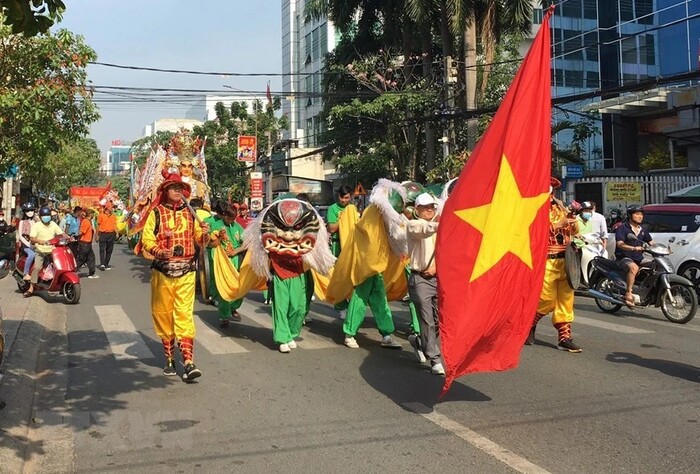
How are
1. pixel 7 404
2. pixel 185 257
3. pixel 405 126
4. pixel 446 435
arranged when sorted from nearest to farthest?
pixel 446 435, pixel 7 404, pixel 185 257, pixel 405 126

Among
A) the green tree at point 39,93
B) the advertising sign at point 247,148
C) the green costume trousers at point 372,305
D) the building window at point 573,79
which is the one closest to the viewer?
the green costume trousers at point 372,305

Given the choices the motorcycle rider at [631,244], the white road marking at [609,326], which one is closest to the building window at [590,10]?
the motorcycle rider at [631,244]

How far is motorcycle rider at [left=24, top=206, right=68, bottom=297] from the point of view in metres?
11.5

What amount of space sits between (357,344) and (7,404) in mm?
3669

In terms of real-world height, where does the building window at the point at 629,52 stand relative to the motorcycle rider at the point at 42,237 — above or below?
above

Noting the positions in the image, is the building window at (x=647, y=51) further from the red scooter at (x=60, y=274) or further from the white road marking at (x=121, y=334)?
the white road marking at (x=121, y=334)

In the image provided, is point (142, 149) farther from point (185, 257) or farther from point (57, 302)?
point (185, 257)

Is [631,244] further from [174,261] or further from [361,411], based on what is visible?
[174,261]

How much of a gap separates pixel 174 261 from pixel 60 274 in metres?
6.48

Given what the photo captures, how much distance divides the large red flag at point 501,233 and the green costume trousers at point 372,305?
258cm

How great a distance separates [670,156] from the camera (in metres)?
24.7

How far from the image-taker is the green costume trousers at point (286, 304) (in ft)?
23.9

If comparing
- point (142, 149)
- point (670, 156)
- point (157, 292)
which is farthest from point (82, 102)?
point (142, 149)

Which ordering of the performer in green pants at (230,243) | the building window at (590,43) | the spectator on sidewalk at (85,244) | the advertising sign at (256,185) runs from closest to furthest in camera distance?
the performer in green pants at (230,243), the spectator on sidewalk at (85,244), the advertising sign at (256,185), the building window at (590,43)
